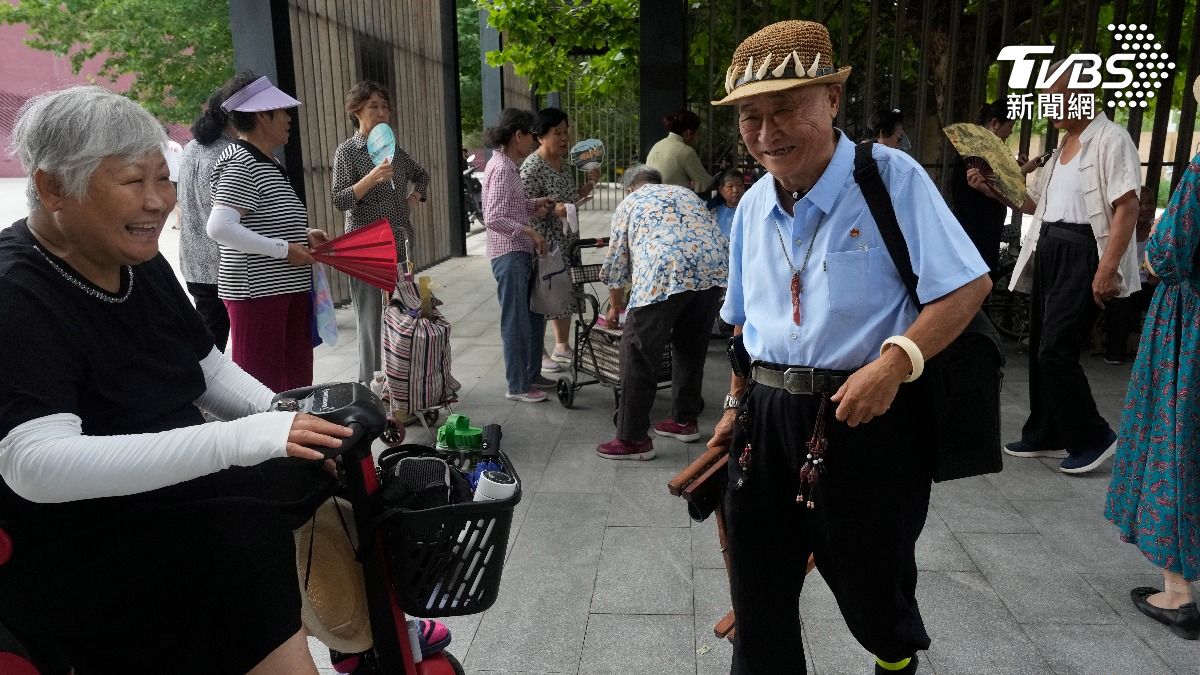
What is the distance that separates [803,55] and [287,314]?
3.32 meters

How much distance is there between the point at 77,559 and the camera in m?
1.51

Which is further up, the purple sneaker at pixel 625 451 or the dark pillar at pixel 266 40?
the dark pillar at pixel 266 40

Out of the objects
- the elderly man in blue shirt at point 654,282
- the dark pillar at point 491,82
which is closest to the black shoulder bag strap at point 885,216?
the elderly man in blue shirt at point 654,282

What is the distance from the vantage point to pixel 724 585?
3.29m

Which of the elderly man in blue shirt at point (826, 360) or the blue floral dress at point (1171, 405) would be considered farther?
the blue floral dress at point (1171, 405)

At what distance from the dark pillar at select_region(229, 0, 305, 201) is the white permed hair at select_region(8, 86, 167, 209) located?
17.4ft

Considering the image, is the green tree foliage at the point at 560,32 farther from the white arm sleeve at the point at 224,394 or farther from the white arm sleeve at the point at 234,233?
the white arm sleeve at the point at 224,394

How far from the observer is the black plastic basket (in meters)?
1.80

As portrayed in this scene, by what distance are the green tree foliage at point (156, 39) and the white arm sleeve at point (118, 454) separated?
11639 mm

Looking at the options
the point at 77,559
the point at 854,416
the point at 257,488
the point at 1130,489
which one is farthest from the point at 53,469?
the point at 1130,489

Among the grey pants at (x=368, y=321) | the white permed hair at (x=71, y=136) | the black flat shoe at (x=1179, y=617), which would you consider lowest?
the black flat shoe at (x=1179, y=617)

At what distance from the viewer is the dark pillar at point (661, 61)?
7.39 metres

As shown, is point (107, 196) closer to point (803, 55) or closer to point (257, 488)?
point (257, 488)

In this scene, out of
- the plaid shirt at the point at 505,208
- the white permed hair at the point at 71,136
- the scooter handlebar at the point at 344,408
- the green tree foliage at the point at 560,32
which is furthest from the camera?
the green tree foliage at the point at 560,32
